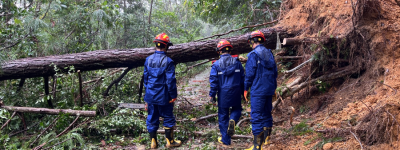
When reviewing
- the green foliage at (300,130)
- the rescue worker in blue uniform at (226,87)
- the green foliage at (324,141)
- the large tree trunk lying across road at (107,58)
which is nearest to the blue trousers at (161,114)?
the rescue worker in blue uniform at (226,87)

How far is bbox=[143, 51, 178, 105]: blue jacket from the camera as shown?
468cm

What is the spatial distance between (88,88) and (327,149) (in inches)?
218

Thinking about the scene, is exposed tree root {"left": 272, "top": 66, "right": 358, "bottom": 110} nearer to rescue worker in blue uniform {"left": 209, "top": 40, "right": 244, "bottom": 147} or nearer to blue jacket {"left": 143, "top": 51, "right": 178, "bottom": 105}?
rescue worker in blue uniform {"left": 209, "top": 40, "right": 244, "bottom": 147}

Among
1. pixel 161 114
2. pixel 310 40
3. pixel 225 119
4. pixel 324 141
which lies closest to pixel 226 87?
pixel 225 119

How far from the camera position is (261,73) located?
14.1 feet

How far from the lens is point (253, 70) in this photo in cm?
431

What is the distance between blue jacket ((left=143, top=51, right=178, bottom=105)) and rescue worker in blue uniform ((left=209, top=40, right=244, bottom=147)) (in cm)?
71

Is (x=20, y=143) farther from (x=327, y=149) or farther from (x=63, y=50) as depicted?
(x=327, y=149)

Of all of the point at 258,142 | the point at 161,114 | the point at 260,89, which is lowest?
the point at 258,142

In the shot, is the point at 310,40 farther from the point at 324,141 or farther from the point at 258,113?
the point at 324,141

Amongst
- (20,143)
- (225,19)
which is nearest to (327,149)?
(20,143)

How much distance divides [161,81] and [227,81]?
1172mm

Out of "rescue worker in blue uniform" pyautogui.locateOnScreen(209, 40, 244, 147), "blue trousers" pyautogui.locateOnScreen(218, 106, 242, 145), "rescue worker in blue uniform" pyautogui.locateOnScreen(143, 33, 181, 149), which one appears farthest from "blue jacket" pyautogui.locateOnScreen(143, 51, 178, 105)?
"blue trousers" pyautogui.locateOnScreen(218, 106, 242, 145)

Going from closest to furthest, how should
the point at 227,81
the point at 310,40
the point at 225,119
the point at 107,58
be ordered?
the point at 227,81 → the point at 225,119 → the point at 310,40 → the point at 107,58
